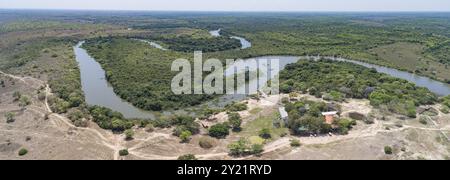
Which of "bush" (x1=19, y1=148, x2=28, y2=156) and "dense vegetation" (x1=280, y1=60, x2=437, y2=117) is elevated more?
"dense vegetation" (x1=280, y1=60, x2=437, y2=117)

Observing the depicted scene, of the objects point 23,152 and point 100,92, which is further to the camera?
point 100,92

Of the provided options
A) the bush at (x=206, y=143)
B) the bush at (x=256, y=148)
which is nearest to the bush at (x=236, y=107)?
the bush at (x=206, y=143)

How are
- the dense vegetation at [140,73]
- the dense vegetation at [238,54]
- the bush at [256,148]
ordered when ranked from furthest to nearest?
the dense vegetation at [238,54], the dense vegetation at [140,73], the bush at [256,148]

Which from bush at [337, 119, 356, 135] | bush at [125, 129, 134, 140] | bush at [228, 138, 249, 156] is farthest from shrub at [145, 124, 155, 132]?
bush at [337, 119, 356, 135]

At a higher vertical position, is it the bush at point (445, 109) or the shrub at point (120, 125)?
the bush at point (445, 109)

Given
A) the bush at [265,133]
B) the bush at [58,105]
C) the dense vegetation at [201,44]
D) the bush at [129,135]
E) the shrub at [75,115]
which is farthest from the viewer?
the dense vegetation at [201,44]

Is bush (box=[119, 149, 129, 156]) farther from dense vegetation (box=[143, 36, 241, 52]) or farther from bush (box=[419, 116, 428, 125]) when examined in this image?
dense vegetation (box=[143, 36, 241, 52])

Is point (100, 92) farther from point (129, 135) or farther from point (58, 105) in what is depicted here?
point (129, 135)

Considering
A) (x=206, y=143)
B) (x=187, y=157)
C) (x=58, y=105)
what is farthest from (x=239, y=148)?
(x=58, y=105)

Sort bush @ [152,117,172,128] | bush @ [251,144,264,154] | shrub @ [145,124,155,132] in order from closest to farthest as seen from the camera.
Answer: bush @ [251,144,264,154] < shrub @ [145,124,155,132] < bush @ [152,117,172,128]

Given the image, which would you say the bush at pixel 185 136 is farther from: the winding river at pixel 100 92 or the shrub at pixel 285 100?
the shrub at pixel 285 100
